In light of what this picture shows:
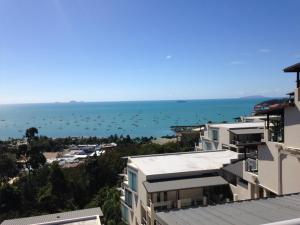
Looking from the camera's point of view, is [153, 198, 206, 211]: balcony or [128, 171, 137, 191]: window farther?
[128, 171, 137, 191]: window

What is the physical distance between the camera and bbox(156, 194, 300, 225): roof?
554 cm

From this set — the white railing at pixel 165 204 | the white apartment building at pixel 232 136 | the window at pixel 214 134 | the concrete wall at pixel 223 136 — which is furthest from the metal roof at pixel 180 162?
the window at pixel 214 134

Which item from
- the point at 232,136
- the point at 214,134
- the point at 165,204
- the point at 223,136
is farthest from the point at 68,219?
the point at 214,134

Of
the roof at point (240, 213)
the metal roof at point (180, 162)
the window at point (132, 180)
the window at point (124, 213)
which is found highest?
the roof at point (240, 213)

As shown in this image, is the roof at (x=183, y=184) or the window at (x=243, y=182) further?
the roof at (x=183, y=184)

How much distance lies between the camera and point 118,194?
25.8 metres

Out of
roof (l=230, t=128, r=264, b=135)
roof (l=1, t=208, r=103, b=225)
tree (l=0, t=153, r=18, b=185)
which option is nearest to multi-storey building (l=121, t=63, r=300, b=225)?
roof (l=1, t=208, r=103, b=225)

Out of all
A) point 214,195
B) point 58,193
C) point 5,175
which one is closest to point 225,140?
point 214,195

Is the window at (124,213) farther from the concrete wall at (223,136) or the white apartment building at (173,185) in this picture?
the concrete wall at (223,136)

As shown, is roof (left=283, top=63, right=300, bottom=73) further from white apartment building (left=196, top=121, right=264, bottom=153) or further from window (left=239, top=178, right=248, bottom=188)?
white apartment building (left=196, top=121, right=264, bottom=153)

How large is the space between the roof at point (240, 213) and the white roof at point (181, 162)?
10933mm

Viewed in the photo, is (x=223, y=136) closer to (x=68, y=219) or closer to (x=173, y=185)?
(x=173, y=185)

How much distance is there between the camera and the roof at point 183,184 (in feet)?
53.3

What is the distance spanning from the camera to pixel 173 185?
16500 mm
